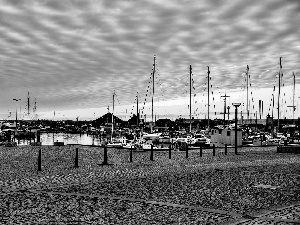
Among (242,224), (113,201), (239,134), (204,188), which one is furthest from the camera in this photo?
(239,134)

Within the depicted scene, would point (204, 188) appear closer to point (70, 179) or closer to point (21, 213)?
point (70, 179)

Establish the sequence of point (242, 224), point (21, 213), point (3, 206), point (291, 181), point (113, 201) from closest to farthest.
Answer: point (242, 224) < point (21, 213) < point (3, 206) < point (113, 201) < point (291, 181)

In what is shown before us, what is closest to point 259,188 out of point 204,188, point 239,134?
point 204,188

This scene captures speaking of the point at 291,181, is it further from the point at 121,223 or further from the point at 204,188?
the point at 121,223

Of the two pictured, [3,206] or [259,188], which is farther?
[259,188]

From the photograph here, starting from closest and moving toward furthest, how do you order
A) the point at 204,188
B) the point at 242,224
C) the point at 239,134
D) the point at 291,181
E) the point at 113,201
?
the point at 242,224 → the point at 113,201 → the point at 204,188 → the point at 291,181 → the point at 239,134

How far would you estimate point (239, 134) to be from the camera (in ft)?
170

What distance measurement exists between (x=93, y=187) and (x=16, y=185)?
3140 millimetres

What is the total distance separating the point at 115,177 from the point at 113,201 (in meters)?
6.36

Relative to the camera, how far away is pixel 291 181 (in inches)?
680

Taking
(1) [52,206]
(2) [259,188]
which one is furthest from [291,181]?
(1) [52,206]

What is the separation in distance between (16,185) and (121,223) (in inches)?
303

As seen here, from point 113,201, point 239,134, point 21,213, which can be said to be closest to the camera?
point 21,213

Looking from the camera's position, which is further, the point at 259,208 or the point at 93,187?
the point at 93,187
